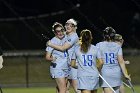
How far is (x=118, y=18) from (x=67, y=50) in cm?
3287

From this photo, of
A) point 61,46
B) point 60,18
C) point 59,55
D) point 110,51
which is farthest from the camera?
point 60,18

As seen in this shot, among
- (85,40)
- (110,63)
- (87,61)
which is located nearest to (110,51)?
(110,63)

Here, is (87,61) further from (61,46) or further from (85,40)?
(61,46)

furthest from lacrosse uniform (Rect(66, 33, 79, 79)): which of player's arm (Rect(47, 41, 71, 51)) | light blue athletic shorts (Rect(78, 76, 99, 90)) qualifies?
light blue athletic shorts (Rect(78, 76, 99, 90))

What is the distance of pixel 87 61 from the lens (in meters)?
15.4

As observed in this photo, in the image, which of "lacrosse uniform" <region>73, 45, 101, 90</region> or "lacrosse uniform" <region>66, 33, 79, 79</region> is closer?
"lacrosse uniform" <region>73, 45, 101, 90</region>

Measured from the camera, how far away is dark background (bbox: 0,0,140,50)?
4934cm

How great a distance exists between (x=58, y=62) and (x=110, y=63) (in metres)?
1.67

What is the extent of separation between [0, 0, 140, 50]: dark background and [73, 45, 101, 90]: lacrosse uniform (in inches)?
1233

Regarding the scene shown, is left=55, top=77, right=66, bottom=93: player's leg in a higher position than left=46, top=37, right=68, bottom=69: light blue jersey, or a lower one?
lower

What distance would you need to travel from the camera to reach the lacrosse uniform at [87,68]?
15.3m

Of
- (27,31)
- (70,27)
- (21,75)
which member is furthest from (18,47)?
(70,27)

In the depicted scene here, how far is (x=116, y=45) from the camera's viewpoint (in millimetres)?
16031

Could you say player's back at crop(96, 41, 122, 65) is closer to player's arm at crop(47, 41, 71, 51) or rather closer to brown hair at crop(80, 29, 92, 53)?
brown hair at crop(80, 29, 92, 53)
